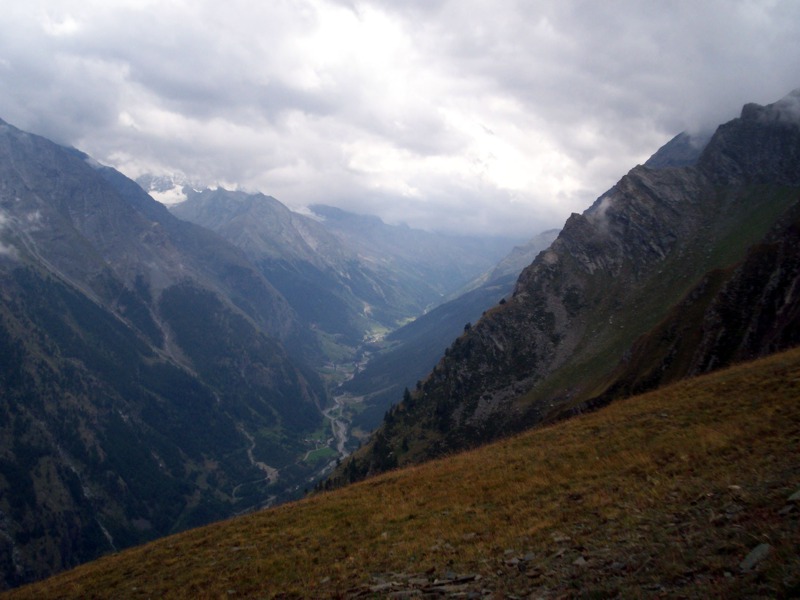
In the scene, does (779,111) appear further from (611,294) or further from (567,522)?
(567,522)

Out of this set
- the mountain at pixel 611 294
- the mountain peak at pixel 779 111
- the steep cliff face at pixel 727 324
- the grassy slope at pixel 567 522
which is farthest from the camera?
the mountain peak at pixel 779 111

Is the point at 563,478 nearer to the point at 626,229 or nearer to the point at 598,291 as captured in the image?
the point at 598,291

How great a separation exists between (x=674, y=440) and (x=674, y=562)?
1280 centimetres

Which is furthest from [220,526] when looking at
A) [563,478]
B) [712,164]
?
[712,164]

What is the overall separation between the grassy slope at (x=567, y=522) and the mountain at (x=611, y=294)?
42593 mm

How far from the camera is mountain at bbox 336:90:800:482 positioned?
10588 centimetres

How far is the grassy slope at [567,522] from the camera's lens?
39.8 feet

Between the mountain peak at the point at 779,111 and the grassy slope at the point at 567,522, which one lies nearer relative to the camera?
the grassy slope at the point at 567,522

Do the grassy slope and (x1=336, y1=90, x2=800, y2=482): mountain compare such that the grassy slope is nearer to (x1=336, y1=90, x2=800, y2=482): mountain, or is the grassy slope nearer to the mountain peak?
(x1=336, y1=90, x2=800, y2=482): mountain

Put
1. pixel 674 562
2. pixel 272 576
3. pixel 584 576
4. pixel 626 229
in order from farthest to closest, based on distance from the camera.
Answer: pixel 626 229 < pixel 272 576 < pixel 584 576 < pixel 674 562

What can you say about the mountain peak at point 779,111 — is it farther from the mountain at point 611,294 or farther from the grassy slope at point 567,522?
the grassy slope at point 567,522

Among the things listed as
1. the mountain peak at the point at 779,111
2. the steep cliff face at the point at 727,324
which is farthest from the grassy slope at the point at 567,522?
the mountain peak at the point at 779,111

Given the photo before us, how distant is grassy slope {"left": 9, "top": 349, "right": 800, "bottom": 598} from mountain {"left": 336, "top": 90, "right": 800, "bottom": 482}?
42593mm

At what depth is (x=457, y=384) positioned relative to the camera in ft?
442
